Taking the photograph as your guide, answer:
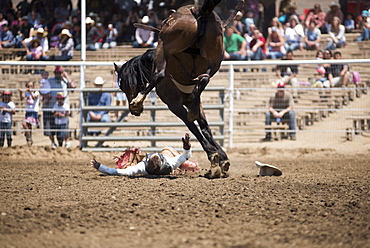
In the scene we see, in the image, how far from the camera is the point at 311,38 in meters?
14.6

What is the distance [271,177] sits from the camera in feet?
19.1

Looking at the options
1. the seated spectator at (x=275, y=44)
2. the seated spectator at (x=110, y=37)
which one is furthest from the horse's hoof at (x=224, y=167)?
the seated spectator at (x=110, y=37)

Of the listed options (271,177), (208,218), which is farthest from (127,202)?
(271,177)

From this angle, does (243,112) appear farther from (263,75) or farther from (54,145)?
(54,145)

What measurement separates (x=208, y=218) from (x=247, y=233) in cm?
47

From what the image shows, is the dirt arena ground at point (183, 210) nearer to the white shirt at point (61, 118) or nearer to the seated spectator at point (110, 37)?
the white shirt at point (61, 118)

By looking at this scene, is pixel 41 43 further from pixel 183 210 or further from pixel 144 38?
pixel 183 210

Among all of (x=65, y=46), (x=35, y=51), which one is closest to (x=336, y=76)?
(x=65, y=46)

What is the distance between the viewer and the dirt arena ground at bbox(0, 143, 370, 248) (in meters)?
2.99

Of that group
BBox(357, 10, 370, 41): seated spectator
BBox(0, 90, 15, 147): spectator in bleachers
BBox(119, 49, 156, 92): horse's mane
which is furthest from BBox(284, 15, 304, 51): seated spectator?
BBox(119, 49, 156, 92): horse's mane

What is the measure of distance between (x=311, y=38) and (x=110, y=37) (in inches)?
250

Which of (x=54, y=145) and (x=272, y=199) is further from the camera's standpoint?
(x=54, y=145)

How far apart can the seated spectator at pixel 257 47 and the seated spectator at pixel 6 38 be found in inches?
304

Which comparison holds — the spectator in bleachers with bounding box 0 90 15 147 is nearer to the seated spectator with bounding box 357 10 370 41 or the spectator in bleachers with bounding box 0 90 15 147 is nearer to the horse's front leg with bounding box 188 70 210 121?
the horse's front leg with bounding box 188 70 210 121
